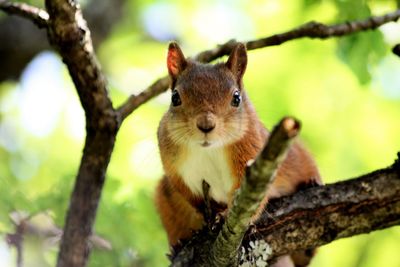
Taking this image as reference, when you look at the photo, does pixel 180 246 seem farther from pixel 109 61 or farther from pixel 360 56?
pixel 109 61

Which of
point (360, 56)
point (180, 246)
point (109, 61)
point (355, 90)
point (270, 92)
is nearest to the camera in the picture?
point (180, 246)

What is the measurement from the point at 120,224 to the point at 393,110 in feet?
11.5

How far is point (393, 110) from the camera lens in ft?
23.6

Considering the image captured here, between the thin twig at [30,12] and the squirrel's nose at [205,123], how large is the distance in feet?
2.77

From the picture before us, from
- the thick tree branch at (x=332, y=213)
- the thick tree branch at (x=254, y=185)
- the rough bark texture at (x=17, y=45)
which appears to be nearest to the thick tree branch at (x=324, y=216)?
the thick tree branch at (x=332, y=213)

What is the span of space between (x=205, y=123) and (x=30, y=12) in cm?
98

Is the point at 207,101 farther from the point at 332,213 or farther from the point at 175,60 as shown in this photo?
the point at 332,213

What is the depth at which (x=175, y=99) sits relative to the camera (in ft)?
13.0

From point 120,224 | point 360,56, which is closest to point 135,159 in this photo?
point 120,224

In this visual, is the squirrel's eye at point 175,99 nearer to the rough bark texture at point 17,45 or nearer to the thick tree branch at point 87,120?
the thick tree branch at point 87,120

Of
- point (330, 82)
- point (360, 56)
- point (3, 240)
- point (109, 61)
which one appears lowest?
point (3, 240)

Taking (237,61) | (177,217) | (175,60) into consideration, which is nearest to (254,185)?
(237,61)

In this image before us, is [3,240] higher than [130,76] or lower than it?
lower

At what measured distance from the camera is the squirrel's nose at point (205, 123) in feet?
11.7
